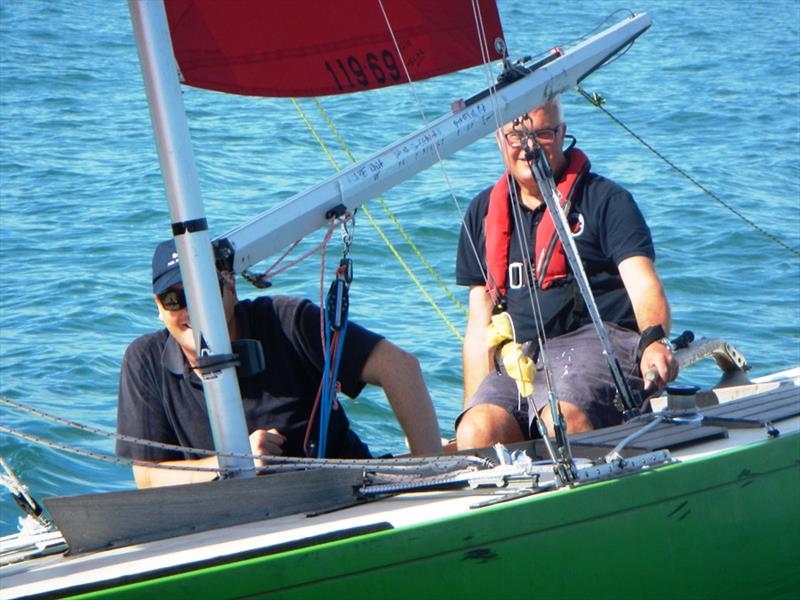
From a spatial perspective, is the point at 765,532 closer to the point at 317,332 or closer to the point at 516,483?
the point at 516,483

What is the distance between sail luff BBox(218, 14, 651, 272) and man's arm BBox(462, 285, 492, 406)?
0.85 meters

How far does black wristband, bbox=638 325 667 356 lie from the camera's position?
3.49 metres

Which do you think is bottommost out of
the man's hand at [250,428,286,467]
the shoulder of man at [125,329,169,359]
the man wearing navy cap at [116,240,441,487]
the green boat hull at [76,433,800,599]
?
the green boat hull at [76,433,800,599]

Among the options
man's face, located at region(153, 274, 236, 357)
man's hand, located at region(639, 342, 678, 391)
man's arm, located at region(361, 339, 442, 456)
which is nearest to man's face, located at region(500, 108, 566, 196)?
man's hand, located at region(639, 342, 678, 391)

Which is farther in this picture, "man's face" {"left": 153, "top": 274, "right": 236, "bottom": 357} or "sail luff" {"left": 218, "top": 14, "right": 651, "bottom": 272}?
"man's face" {"left": 153, "top": 274, "right": 236, "bottom": 357}

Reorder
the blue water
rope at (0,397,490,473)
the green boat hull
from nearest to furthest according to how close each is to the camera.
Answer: the green boat hull
rope at (0,397,490,473)
the blue water

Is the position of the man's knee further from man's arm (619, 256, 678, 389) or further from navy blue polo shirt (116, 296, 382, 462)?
navy blue polo shirt (116, 296, 382, 462)

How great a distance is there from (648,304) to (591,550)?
1080 mm

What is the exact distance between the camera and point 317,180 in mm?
9000

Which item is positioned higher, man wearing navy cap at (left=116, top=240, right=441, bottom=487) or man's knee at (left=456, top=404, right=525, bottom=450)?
man wearing navy cap at (left=116, top=240, right=441, bottom=487)

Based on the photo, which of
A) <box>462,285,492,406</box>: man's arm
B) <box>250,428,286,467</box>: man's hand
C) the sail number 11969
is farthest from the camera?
<box>462,285,492,406</box>: man's arm

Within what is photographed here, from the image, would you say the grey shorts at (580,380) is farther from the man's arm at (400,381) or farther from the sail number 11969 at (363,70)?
the sail number 11969 at (363,70)

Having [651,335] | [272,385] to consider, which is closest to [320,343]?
[272,385]

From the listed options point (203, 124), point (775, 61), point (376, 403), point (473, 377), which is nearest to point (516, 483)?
point (473, 377)
